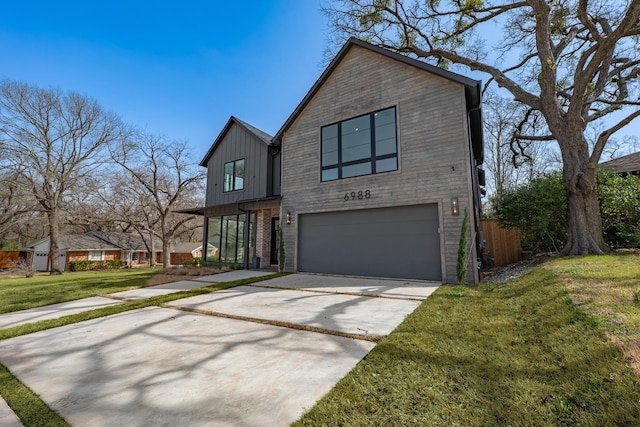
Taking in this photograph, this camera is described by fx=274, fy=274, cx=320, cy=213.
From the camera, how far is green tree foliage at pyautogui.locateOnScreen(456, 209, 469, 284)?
6891mm

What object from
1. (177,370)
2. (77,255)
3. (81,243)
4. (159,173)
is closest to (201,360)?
(177,370)

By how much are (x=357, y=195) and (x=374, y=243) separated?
1.62 metres

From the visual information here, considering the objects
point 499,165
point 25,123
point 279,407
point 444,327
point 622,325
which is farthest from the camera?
point 499,165

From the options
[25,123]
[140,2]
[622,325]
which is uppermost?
[140,2]

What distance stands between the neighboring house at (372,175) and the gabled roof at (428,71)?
1.2 inches

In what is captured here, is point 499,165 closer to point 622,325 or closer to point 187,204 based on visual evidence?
point 622,325

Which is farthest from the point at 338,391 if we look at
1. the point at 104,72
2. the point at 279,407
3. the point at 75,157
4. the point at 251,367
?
the point at 75,157

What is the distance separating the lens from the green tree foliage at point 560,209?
26.7ft

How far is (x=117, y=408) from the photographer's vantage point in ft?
6.56

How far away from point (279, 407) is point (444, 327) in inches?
93.0

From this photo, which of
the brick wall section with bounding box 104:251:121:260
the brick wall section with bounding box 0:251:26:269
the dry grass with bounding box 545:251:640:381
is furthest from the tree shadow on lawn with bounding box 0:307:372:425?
the brick wall section with bounding box 0:251:26:269

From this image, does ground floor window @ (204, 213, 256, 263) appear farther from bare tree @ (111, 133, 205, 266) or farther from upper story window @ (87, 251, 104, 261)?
upper story window @ (87, 251, 104, 261)

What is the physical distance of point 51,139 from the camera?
62.8ft

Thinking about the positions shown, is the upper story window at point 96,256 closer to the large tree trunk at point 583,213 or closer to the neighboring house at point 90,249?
the neighboring house at point 90,249
